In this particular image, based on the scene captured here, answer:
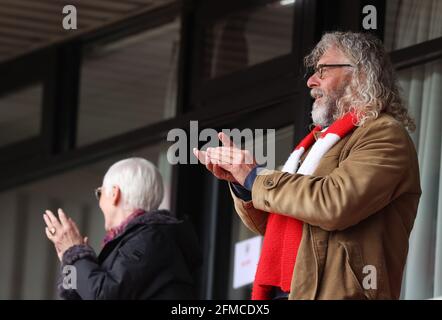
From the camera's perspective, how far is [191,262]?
6.12 meters

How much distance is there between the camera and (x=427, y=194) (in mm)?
6844

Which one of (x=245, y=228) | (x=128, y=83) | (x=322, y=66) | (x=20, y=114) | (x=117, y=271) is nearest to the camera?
(x=322, y=66)

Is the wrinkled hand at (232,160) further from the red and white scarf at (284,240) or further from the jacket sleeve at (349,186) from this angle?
the red and white scarf at (284,240)

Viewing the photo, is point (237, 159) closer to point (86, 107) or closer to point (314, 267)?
point (314, 267)

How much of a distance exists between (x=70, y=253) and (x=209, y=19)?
10.5 ft

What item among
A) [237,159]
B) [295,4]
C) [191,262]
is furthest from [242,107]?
[237,159]

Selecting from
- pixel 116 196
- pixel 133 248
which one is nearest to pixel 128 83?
pixel 116 196

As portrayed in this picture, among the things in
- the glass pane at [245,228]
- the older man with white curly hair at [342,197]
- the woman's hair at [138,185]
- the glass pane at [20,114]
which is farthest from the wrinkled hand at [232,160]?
the glass pane at [20,114]

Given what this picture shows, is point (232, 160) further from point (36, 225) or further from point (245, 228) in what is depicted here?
point (36, 225)

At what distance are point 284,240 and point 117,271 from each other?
1.01m

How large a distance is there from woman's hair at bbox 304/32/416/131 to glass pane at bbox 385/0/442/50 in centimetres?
154

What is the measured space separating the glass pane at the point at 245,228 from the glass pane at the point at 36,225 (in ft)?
5.89

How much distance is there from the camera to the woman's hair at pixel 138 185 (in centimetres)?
617

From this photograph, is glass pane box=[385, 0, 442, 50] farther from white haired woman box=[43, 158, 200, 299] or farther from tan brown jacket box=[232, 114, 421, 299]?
tan brown jacket box=[232, 114, 421, 299]
